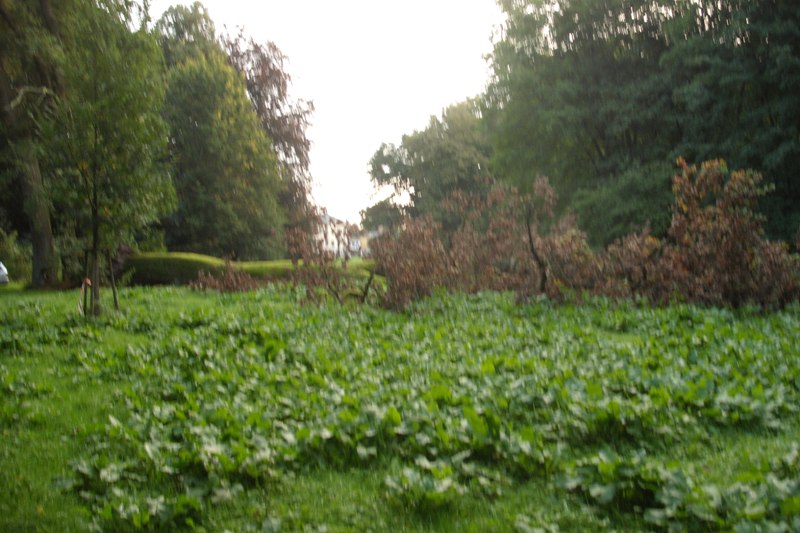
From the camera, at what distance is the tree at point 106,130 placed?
1297 cm

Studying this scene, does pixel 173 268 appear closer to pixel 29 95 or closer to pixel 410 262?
pixel 29 95

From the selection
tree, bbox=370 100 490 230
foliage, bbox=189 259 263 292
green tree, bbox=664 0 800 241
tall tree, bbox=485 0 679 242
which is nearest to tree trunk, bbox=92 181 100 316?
foliage, bbox=189 259 263 292

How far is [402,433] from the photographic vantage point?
520 centimetres

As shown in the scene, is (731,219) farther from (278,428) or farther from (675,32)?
(675,32)

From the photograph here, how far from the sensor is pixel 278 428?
5.69 meters

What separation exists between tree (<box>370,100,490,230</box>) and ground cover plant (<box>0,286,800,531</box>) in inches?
1408

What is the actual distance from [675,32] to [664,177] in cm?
525

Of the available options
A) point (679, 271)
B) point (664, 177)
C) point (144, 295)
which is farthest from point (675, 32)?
point (144, 295)

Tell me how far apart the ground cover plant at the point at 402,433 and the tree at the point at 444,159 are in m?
35.8

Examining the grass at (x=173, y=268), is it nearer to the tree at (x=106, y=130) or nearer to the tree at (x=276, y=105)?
the tree at (x=106, y=130)

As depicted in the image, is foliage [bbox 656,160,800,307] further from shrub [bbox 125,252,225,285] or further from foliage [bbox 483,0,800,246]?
shrub [bbox 125,252,225,285]

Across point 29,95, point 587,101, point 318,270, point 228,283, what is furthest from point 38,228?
point 587,101

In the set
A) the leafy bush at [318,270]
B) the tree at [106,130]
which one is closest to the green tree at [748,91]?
the leafy bush at [318,270]

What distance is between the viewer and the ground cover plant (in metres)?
4.05
